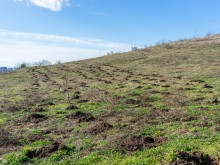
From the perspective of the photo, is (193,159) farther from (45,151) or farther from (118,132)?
(45,151)

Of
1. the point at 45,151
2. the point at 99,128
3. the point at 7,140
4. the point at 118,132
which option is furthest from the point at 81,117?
the point at 45,151

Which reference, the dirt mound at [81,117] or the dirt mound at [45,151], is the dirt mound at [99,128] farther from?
the dirt mound at [81,117]

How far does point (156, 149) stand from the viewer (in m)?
12.8

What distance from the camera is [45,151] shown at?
46.8ft

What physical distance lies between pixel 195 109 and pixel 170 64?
131 ft

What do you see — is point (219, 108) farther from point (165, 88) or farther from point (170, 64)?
point (170, 64)

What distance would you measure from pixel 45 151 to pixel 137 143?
409cm

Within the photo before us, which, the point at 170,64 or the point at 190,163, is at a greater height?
the point at 170,64

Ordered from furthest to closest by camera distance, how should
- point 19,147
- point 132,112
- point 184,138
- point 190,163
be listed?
1. point 132,112
2. point 19,147
3. point 184,138
4. point 190,163

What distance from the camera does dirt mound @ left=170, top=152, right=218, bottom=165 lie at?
10.9 m

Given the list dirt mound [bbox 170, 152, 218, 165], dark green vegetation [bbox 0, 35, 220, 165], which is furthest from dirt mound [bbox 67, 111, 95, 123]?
dirt mound [bbox 170, 152, 218, 165]

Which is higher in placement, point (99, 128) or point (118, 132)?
point (99, 128)

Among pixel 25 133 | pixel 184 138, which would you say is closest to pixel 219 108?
pixel 184 138

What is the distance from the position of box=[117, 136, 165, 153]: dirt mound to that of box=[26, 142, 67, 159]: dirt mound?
2.75 m
